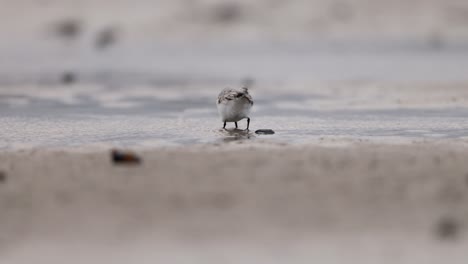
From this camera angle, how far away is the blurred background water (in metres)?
13.8

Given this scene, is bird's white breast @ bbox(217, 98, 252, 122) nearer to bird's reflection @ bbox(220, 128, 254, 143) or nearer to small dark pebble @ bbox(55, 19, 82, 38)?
bird's reflection @ bbox(220, 128, 254, 143)

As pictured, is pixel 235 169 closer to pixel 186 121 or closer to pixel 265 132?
pixel 265 132

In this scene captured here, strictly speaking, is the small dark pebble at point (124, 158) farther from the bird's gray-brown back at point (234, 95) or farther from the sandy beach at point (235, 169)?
the bird's gray-brown back at point (234, 95)

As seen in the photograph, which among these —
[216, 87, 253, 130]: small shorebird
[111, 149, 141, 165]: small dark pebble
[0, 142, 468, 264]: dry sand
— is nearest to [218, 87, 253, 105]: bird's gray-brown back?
[216, 87, 253, 130]: small shorebird

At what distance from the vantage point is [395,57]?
3634 cm

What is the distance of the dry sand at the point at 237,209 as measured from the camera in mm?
6555

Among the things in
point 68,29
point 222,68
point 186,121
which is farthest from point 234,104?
point 68,29

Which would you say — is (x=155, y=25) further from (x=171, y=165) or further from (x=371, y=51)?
(x=171, y=165)

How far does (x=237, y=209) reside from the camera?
7.54 meters

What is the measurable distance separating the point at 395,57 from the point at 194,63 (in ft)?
29.5

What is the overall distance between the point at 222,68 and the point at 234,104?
67.0 feet

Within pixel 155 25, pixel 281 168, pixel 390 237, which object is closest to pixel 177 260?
pixel 390 237

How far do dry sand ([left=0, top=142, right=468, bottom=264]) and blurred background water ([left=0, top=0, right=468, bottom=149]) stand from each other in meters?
2.36

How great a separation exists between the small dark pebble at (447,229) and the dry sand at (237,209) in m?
0.02
